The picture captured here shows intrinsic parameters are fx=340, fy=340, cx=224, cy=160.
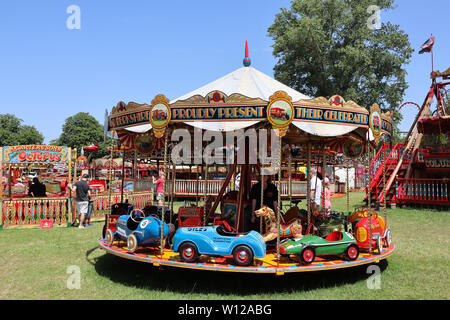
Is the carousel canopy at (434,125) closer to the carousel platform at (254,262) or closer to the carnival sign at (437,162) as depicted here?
the carnival sign at (437,162)

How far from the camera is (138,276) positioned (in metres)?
6.43

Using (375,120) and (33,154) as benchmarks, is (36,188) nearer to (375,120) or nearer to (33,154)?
(33,154)

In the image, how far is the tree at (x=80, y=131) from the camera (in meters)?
68.5

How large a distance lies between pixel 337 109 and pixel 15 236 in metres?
9.85

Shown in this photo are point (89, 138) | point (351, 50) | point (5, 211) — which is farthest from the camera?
point (89, 138)

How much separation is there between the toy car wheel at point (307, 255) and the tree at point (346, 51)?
23.6 meters

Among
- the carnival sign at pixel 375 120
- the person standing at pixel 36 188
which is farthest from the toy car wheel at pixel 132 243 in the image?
the person standing at pixel 36 188

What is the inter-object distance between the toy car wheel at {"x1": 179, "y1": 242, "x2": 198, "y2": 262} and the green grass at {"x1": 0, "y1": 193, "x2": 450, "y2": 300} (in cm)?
53

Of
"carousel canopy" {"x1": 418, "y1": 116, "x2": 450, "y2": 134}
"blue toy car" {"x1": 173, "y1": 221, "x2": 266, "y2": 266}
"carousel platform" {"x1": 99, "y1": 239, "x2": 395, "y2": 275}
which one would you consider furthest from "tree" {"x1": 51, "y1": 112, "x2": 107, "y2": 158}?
"blue toy car" {"x1": 173, "y1": 221, "x2": 266, "y2": 266}

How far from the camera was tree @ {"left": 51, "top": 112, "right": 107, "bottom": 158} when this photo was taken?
68.5 m

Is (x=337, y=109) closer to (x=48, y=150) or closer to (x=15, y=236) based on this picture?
(x=15, y=236)

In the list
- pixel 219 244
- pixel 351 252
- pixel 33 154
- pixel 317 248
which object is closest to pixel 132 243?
pixel 219 244

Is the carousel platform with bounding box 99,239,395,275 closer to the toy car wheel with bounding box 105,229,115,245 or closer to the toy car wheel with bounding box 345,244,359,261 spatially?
the toy car wheel with bounding box 345,244,359,261

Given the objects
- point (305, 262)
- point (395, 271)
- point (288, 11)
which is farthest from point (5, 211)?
point (288, 11)
